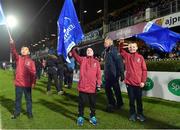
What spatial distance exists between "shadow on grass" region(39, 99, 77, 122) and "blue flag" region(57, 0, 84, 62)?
1.62 meters

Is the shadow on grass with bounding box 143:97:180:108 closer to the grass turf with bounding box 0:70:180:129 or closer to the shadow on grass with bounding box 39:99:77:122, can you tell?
the grass turf with bounding box 0:70:180:129

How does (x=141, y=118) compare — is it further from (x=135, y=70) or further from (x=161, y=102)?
(x=161, y=102)

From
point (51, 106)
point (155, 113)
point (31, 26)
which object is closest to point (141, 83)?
point (155, 113)

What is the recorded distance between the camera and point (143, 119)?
987cm

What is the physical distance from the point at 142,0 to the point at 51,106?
24264 millimetres

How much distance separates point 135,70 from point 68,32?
2.00 metres

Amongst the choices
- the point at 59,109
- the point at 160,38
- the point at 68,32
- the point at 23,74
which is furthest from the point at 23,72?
the point at 160,38

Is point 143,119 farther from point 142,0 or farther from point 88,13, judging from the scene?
point 88,13

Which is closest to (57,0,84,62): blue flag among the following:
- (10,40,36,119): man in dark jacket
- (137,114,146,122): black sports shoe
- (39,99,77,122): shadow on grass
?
(10,40,36,119): man in dark jacket

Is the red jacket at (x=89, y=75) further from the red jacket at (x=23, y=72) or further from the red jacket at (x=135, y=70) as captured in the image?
the red jacket at (x=23, y=72)

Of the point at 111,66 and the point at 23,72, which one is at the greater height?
the point at 111,66

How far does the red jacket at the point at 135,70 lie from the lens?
9.57m

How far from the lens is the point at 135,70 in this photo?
959 centimetres

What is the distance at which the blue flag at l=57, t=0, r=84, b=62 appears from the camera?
33.0 ft
